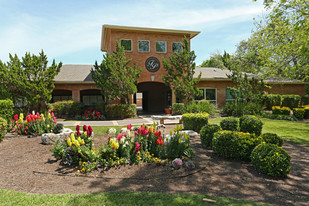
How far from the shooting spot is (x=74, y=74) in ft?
65.2

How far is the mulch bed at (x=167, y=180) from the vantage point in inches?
148

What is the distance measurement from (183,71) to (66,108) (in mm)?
10521

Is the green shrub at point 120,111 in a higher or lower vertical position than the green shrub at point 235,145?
higher

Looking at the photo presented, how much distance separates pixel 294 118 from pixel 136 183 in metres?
15.4

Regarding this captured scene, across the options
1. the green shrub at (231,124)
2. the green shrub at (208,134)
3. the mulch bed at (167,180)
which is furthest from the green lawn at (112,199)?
the green shrub at (231,124)

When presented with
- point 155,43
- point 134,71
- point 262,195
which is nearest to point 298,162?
point 262,195

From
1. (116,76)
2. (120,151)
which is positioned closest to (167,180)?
(120,151)

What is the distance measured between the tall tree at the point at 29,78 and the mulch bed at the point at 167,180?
442 inches

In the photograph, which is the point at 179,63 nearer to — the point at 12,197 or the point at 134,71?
the point at 134,71

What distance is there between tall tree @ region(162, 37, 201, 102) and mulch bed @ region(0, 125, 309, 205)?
1157 centimetres

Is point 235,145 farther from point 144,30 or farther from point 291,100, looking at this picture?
point 291,100

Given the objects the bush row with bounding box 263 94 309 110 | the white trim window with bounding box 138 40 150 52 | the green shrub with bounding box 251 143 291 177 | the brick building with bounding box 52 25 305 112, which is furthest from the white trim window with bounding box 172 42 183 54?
the green shrub with bounding box 251 143 291 177

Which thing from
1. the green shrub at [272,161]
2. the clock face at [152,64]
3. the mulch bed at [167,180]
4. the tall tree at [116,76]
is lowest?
the mulch bed at [167,180]

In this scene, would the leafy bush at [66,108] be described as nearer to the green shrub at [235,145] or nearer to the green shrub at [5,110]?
the green shrub at [5,110]
